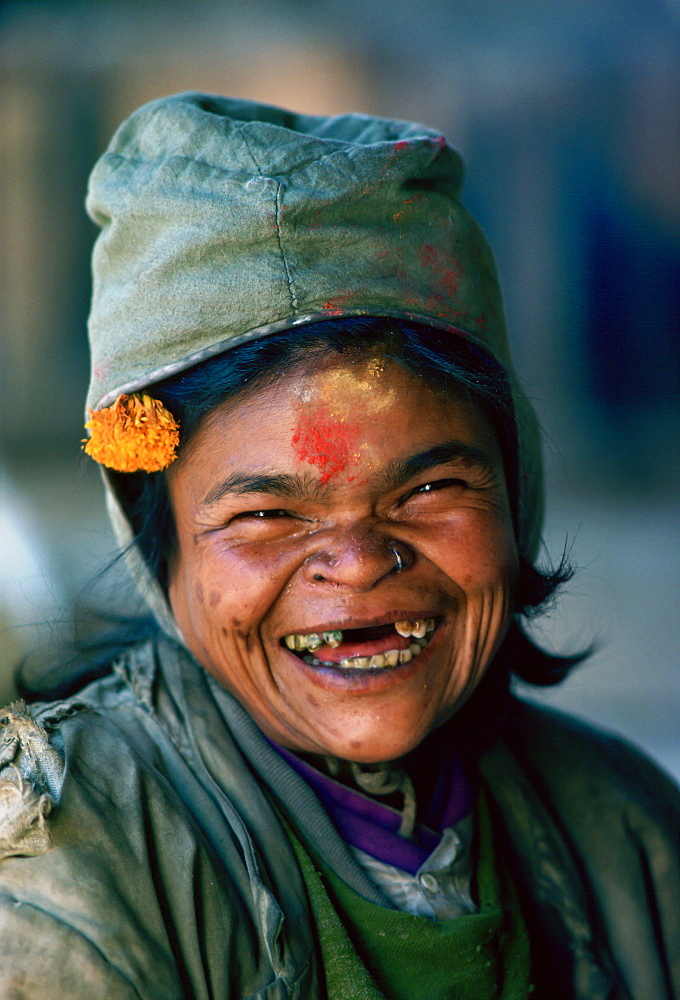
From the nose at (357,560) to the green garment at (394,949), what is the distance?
1.44 feet

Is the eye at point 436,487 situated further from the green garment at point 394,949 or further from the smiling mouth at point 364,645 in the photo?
the green garment at point 394,949

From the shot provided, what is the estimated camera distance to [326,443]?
1529 millimetres

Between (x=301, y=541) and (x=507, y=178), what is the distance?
6.89m

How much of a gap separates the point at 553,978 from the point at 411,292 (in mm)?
1335

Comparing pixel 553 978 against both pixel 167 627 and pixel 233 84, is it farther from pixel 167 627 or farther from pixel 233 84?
pixel 233 84

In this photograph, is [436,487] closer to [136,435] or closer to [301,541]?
[301,541]

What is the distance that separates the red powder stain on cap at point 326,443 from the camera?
5.02ft

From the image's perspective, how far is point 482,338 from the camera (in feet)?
5.64

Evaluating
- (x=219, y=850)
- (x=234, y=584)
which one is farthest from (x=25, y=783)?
(x=234, y=584)

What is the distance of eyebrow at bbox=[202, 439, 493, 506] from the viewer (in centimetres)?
155

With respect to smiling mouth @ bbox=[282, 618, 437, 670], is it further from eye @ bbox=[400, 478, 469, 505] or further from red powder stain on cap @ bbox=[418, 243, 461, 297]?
red powder stain on cap @ bbox=[418, 243, 461, 297]

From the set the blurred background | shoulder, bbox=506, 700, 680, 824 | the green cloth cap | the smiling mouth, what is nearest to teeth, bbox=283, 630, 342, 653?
the smiling mouth

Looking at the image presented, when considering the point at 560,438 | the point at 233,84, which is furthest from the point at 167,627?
the point at 560,438

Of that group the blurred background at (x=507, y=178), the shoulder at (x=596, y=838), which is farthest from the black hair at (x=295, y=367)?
the blurred background at (x=507, y=178)
